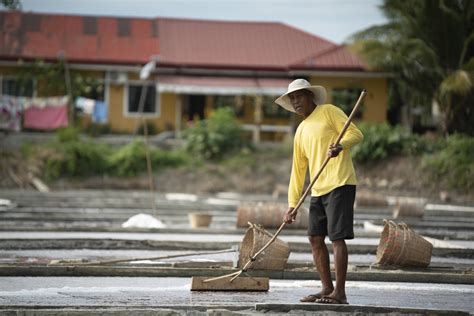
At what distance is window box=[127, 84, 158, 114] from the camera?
137ft

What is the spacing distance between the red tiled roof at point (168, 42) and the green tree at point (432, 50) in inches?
196

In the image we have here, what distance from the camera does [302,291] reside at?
10.4m

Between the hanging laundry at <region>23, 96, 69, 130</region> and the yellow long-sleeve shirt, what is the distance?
29.7 metres

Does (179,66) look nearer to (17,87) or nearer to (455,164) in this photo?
(17,87)

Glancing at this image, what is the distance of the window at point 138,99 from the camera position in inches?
1650

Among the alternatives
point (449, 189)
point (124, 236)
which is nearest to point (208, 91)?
point (449, 189)

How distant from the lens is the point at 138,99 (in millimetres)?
42188

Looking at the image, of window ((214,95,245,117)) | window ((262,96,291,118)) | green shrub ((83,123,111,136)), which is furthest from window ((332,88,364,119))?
green shrub ((83,123,111,136))

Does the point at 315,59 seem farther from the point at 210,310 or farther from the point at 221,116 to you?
the point at 210,310

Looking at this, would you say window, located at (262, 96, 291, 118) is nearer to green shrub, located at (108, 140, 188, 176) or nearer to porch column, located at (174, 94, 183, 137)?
porch column, located at (174, 94, 183, 137)

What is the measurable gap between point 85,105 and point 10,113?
3065mm

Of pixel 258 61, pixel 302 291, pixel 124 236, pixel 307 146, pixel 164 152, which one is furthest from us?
pixel 258 61

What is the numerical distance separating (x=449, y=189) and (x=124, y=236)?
52.1 feet

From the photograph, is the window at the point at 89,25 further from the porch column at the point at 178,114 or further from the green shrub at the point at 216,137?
the green shrub at the point at 216,137
